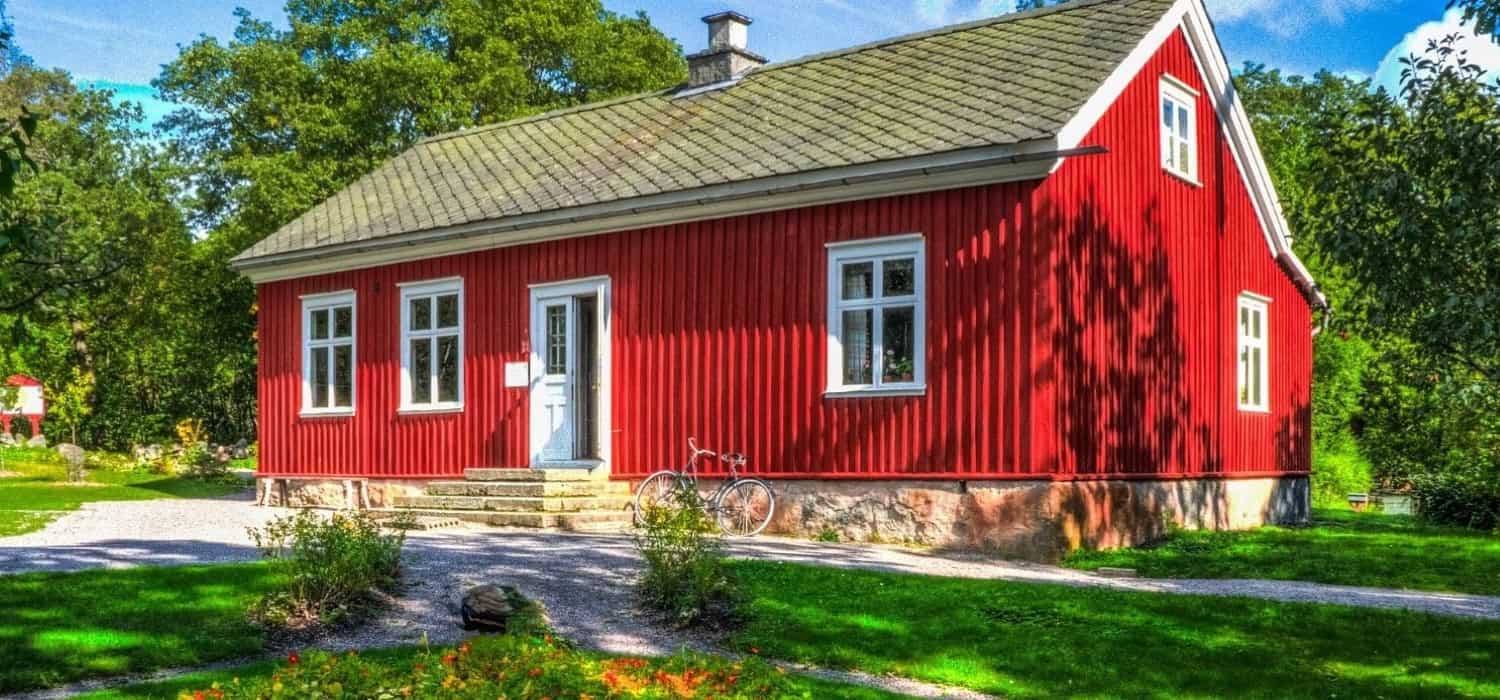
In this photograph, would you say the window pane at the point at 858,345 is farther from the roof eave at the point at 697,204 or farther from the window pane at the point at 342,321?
the window pane at the point at 342,321

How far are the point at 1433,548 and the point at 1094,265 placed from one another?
4898mm

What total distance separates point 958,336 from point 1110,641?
5.54 m

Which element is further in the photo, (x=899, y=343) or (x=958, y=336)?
(x=899, y=343)

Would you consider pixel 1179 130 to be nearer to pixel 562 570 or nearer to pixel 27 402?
pixel 562 570

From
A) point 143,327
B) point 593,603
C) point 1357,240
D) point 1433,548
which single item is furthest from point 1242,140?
point 143,327

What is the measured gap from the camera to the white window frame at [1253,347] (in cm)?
1878

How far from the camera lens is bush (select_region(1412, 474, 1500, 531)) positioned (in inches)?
811

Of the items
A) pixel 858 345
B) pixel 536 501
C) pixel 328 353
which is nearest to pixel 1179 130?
pixel 858 345

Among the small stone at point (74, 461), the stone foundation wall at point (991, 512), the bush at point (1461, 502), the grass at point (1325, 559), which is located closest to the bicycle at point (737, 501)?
the stone foundation wall at point (991, 512)

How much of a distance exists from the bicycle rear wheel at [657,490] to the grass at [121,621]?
18.5 ft

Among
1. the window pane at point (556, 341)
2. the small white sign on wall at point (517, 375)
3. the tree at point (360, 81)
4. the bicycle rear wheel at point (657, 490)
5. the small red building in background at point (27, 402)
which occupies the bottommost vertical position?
the bicycle rear wheel at point (657, 490)

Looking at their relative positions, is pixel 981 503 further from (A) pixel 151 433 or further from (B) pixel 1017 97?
(A) pixel 151 433

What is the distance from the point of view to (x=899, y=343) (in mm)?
15164

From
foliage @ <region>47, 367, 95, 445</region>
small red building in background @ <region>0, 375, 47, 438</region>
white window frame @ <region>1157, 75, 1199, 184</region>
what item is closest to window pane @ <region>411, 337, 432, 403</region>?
white window frame @ <region>1157, 75, 1199, 184</region>
